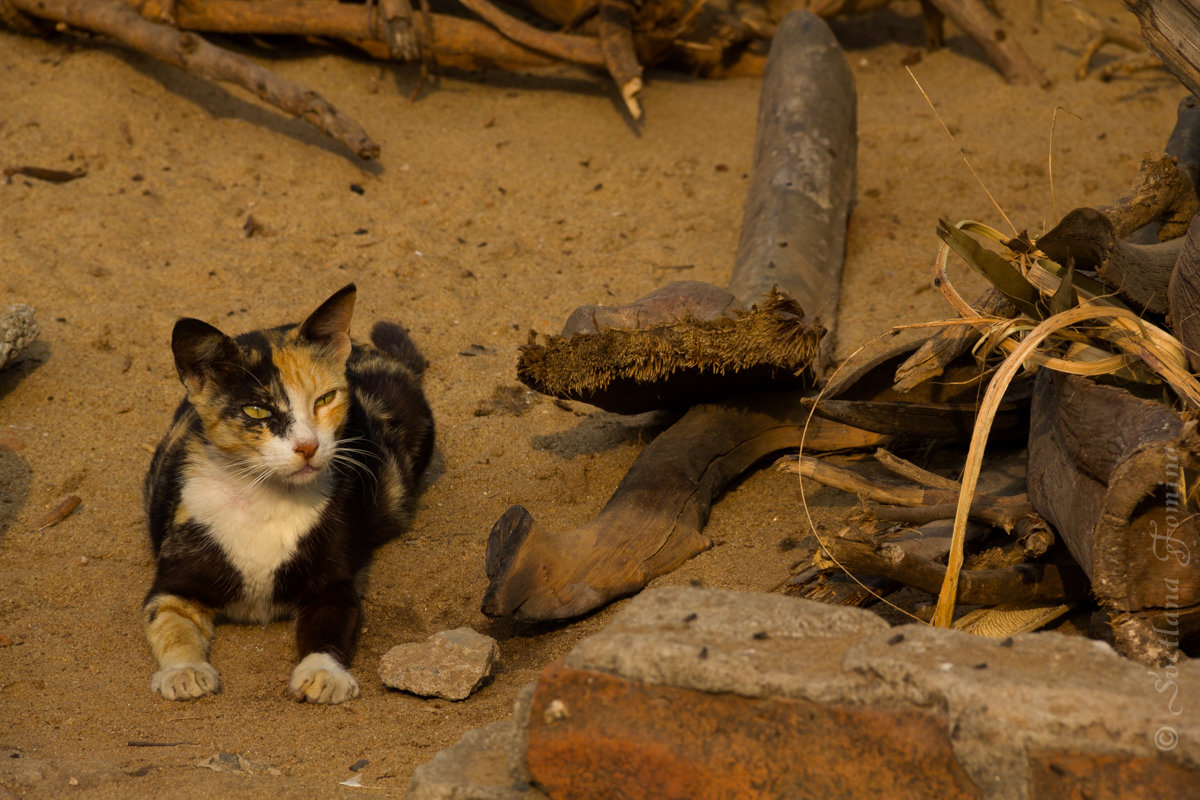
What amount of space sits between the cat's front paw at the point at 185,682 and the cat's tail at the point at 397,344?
6.94ft

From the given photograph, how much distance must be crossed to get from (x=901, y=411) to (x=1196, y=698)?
1.87 meters

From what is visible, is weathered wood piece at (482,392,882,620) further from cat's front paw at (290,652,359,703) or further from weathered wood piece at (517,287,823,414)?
cat's front paw at (290,652,359,703)

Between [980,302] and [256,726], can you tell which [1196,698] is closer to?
[980,302]

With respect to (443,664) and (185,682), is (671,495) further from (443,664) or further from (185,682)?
(185,682)

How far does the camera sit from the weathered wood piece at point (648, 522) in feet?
11.5

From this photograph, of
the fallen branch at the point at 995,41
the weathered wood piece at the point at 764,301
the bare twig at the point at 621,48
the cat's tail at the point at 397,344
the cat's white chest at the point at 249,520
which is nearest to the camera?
the weathered wood piece at the point at 764,301

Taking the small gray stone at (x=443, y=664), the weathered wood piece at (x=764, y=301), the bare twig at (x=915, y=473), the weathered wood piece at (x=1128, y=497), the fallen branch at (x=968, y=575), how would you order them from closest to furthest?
the weathered wood piece at (x=1128, y=497)
the fallen branch at (x=968, y=575)
the small gray stone at (x=443, y=664)
the bare twig at (x=915, y=473)
the weathered wood piece at (x=764, y=301)

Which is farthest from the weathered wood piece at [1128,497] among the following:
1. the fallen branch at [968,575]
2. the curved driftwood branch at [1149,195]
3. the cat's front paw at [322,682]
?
the cat's front paw at [322,682]

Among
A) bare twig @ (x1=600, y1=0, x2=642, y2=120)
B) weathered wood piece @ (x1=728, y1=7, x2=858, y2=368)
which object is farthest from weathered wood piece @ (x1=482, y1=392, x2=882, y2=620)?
bare twig @ (x1=600, y1=0, x2=642, y2=120)

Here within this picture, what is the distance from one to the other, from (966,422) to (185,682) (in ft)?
9.03

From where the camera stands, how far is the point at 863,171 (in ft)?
23.6

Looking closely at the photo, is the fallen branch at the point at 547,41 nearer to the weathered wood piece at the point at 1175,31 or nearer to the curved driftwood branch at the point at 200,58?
the curved driftwood branch at the point at 200,58

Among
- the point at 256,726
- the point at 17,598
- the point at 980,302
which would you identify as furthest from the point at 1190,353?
the point at 17,598

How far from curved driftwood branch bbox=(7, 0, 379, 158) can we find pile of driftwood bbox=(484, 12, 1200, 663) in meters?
3.12
